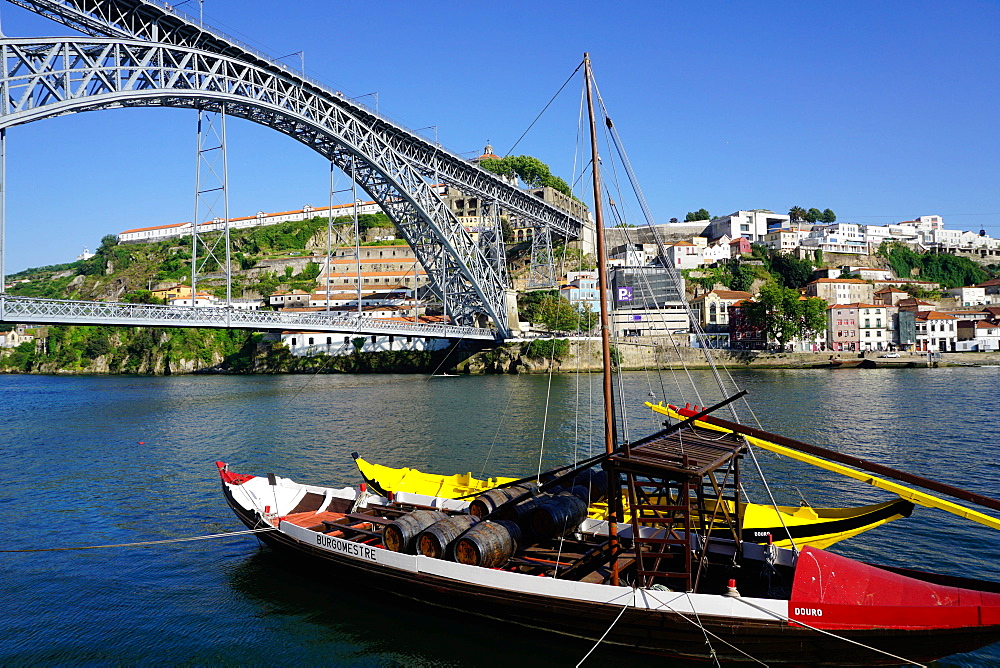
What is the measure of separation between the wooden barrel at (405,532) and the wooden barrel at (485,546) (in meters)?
0.99

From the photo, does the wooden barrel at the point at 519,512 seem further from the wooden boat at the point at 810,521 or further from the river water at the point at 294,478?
the river water at the point at 294,478

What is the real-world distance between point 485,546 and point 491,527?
16.1 inches

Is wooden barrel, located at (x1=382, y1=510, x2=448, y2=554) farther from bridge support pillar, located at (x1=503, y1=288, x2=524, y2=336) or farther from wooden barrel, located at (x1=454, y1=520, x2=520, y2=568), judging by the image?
bridge support pillar, located at (x1=503, y1=288, x2=524, y2=336)

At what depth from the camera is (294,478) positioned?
18.8 meters

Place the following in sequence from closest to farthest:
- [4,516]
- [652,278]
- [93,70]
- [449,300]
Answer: [4,516], [93,70], [449,300], [652,278]

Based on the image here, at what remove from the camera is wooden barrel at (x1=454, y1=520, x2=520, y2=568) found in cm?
963

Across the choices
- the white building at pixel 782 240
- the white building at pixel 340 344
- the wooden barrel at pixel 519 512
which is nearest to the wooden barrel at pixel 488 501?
the wooden barrel at pixel 519 512

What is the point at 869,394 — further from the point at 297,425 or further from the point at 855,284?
the point at 855,284

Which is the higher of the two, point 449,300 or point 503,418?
point 449,300

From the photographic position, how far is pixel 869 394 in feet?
119

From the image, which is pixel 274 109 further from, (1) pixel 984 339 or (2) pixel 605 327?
(1) pixel 984 339

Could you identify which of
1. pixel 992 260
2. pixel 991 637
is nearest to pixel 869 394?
pixel 991 637

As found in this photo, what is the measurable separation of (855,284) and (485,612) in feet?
257

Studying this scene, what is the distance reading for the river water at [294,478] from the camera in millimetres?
9570
